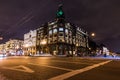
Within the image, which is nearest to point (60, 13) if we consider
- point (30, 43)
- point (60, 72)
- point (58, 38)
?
point (58, 38)

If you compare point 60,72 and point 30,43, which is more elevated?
point 30,43

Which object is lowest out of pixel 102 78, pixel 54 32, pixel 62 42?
pixel 102 78

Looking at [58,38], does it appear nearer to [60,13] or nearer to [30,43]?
[60,13]

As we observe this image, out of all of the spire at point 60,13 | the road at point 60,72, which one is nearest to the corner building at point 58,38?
the spire at point 60,13

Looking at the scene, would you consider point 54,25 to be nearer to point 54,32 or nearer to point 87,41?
point 54,32

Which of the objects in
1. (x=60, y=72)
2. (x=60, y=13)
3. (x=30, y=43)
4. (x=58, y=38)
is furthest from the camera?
(x=30, y=43)

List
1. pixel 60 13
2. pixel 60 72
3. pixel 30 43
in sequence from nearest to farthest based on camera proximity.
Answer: pixel 60 72, pixel 60 13, pixel 30 43

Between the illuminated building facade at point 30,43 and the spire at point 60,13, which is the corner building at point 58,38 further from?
the illuminated building facade at point 30,43

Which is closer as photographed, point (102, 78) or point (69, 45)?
point (102, 78)

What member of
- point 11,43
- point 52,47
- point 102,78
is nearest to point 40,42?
point 52,47

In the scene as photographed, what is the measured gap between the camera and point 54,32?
90.0m

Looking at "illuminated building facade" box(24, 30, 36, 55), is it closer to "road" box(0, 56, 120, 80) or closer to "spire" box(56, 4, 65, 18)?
"spire" box(56, 4, 65, 18)

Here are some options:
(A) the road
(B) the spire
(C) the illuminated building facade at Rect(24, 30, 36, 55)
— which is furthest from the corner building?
(A) the road

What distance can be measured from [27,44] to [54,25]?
1362 inches
